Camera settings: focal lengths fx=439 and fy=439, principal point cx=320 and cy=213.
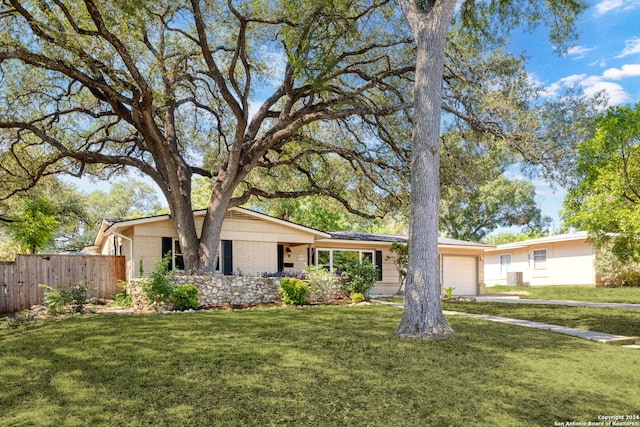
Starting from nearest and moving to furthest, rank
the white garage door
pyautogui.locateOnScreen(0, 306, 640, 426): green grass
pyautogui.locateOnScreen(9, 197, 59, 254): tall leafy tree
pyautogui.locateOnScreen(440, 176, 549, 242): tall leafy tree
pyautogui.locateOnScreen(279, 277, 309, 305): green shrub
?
pyautogui.locateOnScreen(0, 306, 640, 426): green grass, pyautogui.locateOnScreen(279, 277, 309, 305): green shrub, pyautogui.locateOnScreen(9, 197, 59, 254): tall leafy tree, the white garage door, pyautogui.locateOnScreen(440, 176, 549, 242): tall leafy tree

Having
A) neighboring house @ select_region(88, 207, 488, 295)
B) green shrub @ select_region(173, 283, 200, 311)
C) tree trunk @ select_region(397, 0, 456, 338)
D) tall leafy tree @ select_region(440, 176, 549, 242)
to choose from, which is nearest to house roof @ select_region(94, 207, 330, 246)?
neighboring house @ select_region(88, 207, 488, 295)

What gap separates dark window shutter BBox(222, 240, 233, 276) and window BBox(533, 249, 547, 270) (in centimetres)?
2037

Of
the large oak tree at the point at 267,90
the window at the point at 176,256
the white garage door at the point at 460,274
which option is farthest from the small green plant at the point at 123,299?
the white garage door at the point at 460,274

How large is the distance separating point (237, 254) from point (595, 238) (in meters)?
12.5

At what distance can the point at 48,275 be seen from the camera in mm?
13969

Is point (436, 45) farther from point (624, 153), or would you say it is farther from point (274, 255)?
point (274, 255)

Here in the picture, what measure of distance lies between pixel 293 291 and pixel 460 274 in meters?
12.7

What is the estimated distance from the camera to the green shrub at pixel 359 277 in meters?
16.0

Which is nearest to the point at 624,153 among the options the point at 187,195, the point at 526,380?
the point at 526,380

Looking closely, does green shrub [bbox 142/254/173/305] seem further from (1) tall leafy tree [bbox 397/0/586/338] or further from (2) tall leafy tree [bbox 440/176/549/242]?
(2) tall leafy tree [bbox 440/176/549/242]

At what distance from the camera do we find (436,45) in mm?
8555

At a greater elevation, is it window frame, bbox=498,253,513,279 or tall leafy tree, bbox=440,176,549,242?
tall leafy tree, bbox=440,176,549,242

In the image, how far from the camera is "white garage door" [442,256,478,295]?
23.4 meters

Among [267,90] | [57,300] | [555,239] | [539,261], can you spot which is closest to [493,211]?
[539,261]
